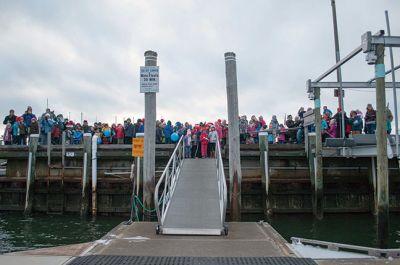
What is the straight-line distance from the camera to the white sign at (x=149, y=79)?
9.94 meters

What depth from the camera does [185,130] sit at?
1767 centimetres

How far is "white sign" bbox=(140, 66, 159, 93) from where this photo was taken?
391 inches

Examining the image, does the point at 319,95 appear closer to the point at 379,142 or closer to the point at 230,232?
the point at 379,142

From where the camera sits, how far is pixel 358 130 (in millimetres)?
15805

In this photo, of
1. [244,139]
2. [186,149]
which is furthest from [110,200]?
[244,139]

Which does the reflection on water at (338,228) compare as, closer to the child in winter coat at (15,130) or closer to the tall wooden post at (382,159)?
the tall wooden post at (382,159)

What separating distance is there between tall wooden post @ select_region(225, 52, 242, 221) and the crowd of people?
6.13 m

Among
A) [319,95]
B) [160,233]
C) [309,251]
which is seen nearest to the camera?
[309,251]

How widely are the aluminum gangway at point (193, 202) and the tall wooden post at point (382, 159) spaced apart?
3.33 meters

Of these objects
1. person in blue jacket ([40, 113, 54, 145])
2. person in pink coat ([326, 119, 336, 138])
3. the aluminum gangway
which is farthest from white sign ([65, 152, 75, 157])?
person in pink coat ([326, 119, 336, 138])

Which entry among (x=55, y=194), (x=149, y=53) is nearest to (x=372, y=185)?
(x=149, y=53)

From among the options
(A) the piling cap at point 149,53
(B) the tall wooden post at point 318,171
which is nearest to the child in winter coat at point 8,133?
(A) the piling cap at point 149,53

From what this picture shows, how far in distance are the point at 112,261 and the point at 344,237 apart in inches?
353

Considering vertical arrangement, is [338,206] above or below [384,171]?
below
